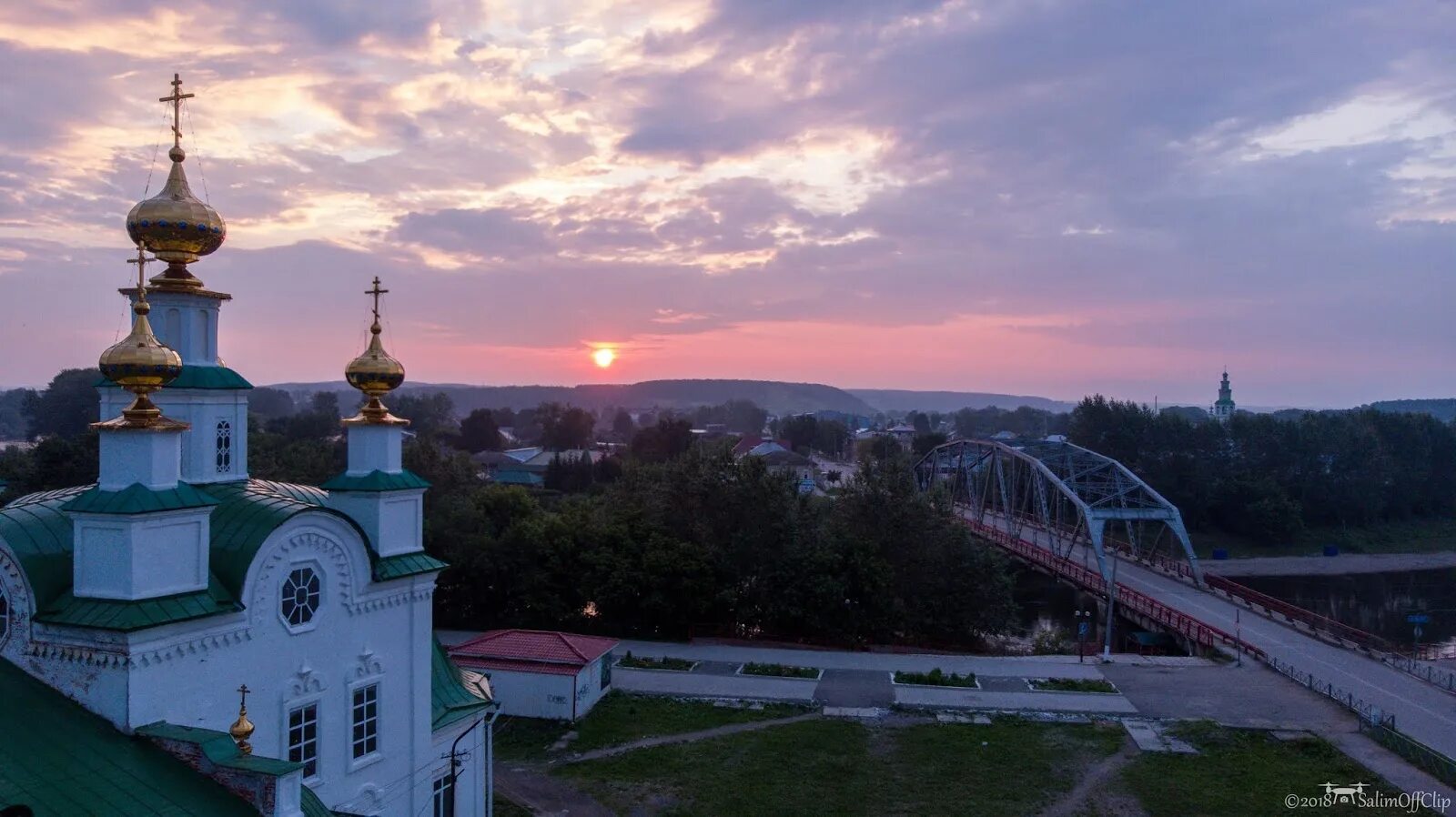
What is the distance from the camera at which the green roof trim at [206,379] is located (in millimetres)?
12531

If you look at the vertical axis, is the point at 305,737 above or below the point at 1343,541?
above

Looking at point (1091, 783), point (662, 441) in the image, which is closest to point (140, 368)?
point (1091, 783)

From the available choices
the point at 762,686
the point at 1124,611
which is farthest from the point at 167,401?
the point at 1124,611

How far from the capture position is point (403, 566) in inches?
523

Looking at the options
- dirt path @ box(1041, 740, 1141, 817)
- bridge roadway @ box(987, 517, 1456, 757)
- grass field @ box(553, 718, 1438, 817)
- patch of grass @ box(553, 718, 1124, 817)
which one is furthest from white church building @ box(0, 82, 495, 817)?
bridge roadway @ box(987, 517, 1456, 757)

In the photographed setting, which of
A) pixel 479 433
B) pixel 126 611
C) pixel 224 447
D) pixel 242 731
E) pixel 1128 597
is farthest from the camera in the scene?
pixel 479 433

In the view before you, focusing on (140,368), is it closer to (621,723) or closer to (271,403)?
(621,723)

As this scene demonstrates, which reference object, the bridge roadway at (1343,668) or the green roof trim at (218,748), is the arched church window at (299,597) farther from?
the bridge roadway at (1343,668)

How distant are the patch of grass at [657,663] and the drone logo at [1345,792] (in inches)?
585

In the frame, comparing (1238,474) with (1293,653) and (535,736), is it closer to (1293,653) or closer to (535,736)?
(1293,653)

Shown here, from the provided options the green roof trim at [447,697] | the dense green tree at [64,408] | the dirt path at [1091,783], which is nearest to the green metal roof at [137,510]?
the green roof trim at [447,697]

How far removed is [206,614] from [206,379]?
3908 millimetres

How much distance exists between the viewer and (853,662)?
27.0m

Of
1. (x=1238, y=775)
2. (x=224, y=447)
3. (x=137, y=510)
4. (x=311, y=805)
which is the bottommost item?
(x=1238, y=775)
